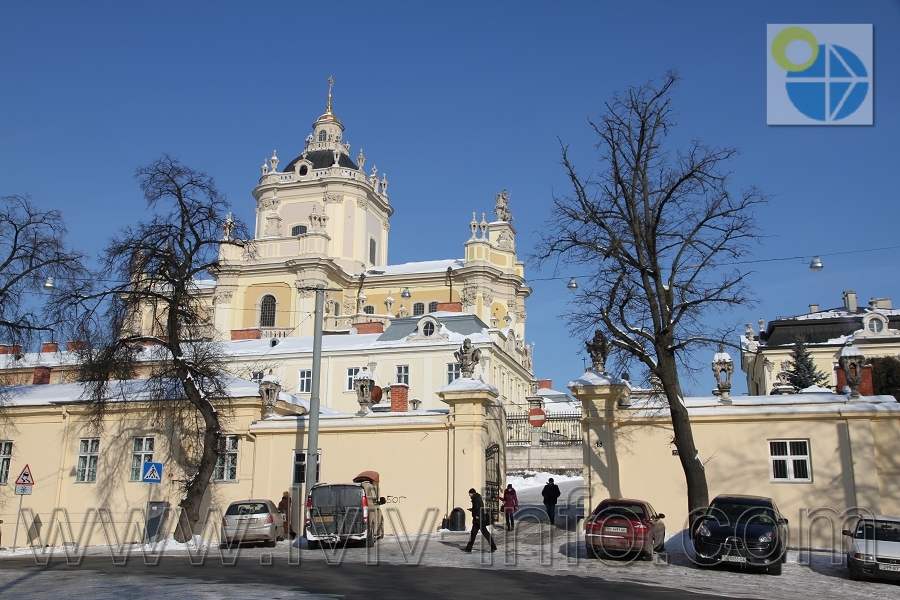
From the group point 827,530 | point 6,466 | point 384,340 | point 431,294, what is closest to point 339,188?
point 431,294

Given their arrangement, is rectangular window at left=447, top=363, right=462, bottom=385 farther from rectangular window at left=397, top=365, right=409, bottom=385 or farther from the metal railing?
the metal railing

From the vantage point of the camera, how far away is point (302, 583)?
562 inches

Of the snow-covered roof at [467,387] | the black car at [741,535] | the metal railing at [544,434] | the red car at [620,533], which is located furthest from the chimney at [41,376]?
the black car at [741,535]

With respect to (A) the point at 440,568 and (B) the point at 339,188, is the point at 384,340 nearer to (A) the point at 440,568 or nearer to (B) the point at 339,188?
(B) the point at 339,188

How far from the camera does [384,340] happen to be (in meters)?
53.2

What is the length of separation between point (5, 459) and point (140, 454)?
539 centimetres

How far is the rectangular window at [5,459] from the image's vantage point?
1170 inches

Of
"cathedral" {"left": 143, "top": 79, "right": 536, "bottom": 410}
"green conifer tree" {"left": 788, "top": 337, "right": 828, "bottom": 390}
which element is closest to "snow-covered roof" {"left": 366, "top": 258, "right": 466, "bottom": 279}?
"cathedral" {"left": 143, "top": 79, "right": 536, "bottom": 410}

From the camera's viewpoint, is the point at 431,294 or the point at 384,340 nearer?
the point at 384,340

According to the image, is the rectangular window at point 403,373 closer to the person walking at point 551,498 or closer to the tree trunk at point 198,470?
the tree trunk at point 198,470

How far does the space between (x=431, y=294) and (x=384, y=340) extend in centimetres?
2415

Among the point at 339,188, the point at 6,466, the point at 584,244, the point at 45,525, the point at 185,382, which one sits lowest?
the point at 45,525

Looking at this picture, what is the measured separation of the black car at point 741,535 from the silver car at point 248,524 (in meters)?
10.7

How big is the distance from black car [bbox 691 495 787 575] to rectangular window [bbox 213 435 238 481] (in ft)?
49.1
